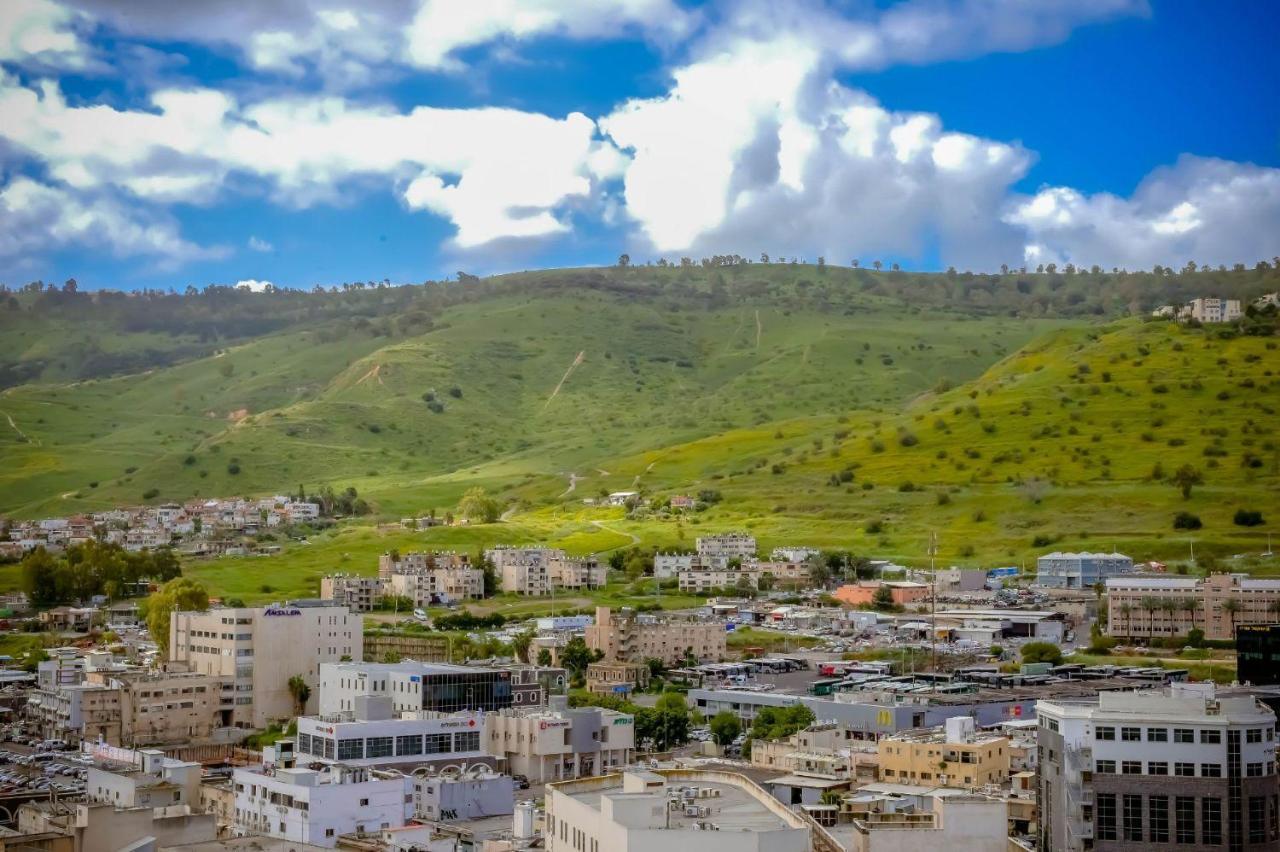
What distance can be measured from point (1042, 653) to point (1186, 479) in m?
42.1

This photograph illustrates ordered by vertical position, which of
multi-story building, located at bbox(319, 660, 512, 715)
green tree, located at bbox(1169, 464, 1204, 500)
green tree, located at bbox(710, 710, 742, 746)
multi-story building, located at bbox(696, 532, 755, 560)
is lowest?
green tree, located at bbox(710, 710, 742, 746)

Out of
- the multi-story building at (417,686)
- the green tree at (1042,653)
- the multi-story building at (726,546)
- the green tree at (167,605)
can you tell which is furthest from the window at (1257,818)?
the multi-story building at (726,546)

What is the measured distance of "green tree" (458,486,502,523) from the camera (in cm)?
13938

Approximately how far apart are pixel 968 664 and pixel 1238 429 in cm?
6013

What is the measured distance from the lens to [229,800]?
46.3 m

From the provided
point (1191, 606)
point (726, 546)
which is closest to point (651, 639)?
point (1191, 606)

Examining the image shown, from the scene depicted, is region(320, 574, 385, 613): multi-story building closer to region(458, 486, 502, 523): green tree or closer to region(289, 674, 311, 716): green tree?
region(458, 486, 502, 523): green tree

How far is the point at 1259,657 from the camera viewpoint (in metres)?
65.2

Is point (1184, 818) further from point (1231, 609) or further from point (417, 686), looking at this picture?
point (1231, 609)

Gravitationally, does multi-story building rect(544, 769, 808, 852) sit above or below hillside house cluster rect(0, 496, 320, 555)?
below

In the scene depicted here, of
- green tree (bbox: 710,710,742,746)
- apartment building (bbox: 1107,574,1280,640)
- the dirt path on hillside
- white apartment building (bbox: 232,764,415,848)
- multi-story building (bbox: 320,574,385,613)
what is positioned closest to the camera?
white apartment building (bbox: 232,764,415,848)

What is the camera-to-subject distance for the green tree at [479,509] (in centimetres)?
13938

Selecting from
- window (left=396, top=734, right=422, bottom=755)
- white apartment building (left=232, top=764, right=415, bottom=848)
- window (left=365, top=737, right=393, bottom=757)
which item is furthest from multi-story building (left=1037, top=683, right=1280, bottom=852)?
window (left=396, top=734, right=422, bottom=755)

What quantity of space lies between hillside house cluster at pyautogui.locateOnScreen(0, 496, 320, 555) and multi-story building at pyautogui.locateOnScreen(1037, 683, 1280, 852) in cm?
9649
